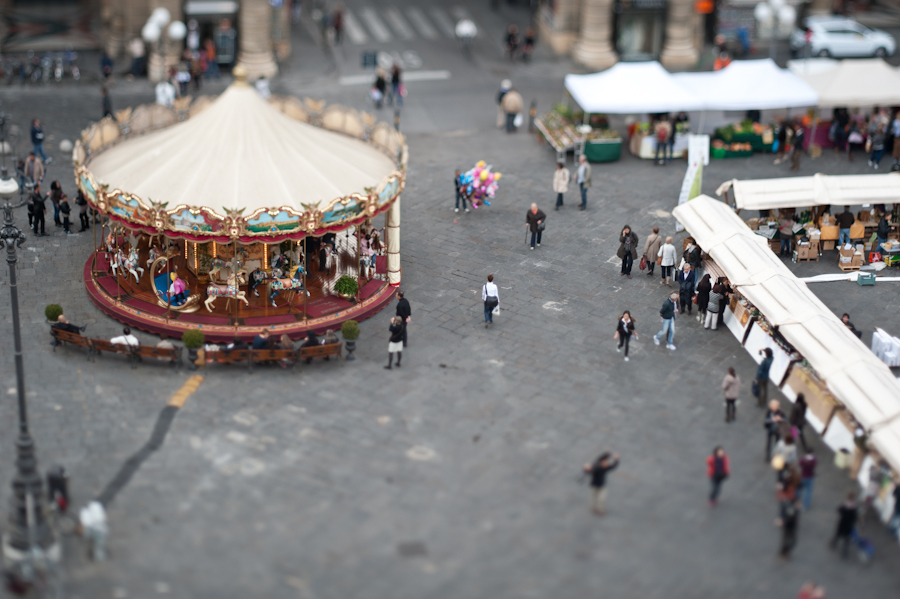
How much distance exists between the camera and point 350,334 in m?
28.3

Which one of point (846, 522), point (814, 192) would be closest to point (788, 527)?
point (846, 522)

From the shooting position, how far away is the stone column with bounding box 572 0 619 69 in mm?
50062

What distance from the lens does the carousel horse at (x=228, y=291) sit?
29.3m

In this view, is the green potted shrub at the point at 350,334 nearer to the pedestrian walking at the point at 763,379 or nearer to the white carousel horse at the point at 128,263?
the white carousel horse at the point at 128,263

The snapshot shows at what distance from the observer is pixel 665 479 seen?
24.2 m

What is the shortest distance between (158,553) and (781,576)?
11.4 meters

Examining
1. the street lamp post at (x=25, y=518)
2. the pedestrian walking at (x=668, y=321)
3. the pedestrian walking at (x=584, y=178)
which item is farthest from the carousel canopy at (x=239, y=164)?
the pedestrian walking at (x=668, y=321)

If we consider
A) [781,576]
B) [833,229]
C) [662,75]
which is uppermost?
[662,75]

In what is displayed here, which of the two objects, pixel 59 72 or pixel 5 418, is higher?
pixel 59 72

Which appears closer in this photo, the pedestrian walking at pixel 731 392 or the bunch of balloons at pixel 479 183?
the pedestrian walking at pixel 731 392

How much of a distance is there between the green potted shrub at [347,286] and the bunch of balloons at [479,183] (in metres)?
6.81

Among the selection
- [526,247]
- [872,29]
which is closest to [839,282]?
[526,247]

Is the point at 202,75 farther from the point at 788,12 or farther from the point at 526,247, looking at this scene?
the point at 788,12

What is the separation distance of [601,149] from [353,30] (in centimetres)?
1739
